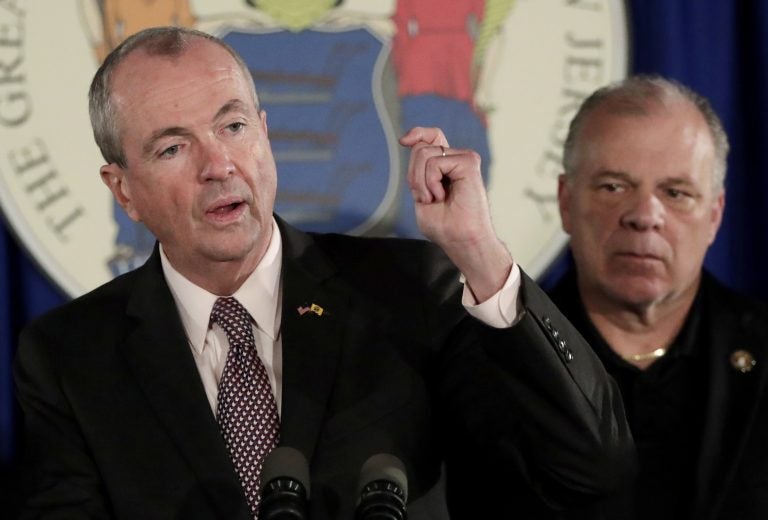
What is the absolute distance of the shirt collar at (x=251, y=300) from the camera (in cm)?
235

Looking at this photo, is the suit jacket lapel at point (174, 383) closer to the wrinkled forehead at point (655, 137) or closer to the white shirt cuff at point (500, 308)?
the white shirt cuff at point (500, 308)

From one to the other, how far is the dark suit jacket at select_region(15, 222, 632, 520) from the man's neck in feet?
2.09

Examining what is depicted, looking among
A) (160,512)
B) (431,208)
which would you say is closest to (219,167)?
(431,208)

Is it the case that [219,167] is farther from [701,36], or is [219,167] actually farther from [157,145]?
[701,36]

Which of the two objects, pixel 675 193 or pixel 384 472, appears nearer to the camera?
pixel 384 472

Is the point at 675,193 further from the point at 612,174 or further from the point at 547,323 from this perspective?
the point at 547,323

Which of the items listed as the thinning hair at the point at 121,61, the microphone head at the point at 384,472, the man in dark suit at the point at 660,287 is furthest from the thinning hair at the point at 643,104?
the microphone head at the point at 384,472

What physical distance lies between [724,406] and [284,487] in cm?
147

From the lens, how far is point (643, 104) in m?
2.90

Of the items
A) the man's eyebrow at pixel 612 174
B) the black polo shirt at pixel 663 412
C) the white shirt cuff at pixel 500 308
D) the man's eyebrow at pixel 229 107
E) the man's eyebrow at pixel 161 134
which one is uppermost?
the man's eyebrow at pixel 229 107

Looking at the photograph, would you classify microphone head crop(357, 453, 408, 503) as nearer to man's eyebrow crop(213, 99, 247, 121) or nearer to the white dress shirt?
the white dress shirt

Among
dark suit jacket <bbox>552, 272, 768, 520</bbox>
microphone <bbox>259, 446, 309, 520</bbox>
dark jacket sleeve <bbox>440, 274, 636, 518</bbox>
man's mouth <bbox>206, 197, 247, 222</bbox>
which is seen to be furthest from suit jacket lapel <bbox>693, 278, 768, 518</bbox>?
microphone <bbox>259, 446, 309, 520</bbox>

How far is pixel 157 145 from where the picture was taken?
2332 mm

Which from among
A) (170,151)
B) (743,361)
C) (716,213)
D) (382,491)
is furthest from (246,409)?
(716,213)
